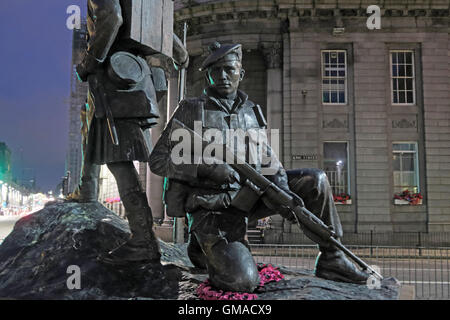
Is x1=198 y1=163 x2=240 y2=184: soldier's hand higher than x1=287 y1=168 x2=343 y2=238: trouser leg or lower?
higher

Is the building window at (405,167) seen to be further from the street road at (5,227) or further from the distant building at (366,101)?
the street road at (5,227)

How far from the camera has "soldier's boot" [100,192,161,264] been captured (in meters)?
4.76

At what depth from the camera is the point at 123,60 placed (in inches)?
195

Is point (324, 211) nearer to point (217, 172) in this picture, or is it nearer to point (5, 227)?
point (217, 172)

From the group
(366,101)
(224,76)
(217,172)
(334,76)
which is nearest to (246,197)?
(217,172)

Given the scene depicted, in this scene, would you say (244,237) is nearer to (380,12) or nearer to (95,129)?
(95,129)

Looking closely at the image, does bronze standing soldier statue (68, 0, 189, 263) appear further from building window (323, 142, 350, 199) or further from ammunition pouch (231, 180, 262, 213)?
building window (323, 142, 350, 199)

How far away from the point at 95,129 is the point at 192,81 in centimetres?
2098

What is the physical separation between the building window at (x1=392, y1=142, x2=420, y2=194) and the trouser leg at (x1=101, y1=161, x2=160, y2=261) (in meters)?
19.0

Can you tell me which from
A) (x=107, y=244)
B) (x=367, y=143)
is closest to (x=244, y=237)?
(x=107, y=244)

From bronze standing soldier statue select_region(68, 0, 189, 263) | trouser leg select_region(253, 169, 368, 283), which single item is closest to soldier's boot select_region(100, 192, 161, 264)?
bronze standing soldier statue select_region(68, 0, 189, 263)

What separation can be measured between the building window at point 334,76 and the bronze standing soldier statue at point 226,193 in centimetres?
1794

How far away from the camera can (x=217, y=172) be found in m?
4.40

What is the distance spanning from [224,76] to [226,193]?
1340mm
